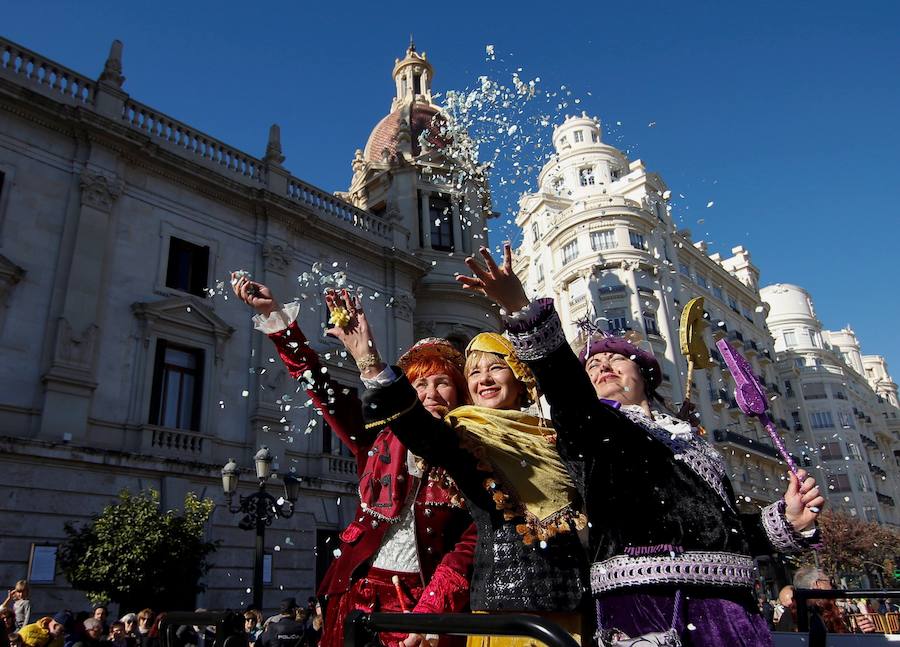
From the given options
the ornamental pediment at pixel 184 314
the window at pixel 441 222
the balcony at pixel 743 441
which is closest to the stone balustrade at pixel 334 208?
the window at pixel 441 222

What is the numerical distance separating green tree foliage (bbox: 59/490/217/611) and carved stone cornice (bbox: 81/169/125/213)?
6559 millimetres

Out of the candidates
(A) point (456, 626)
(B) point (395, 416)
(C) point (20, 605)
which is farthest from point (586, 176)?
(A) point (456, 626)

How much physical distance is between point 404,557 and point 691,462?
1392mm

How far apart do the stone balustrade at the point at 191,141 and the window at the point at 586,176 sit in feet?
98.1

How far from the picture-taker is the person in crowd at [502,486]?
231 cm

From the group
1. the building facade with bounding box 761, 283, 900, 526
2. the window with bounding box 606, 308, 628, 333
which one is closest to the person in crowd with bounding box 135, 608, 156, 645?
the window with bounding box 606, 308, 628, 333

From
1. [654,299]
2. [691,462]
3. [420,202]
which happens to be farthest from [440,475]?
[654,299]

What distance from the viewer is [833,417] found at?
2029 inches

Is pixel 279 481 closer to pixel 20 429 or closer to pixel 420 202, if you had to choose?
pixel 20 429

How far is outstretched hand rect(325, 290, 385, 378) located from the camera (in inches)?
95.9

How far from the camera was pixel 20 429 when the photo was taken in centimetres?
1158

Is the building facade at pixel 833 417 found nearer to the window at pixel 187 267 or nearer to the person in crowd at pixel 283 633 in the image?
the window at pixel 187 267

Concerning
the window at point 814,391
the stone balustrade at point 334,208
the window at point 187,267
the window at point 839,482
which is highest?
the window at point 814,391

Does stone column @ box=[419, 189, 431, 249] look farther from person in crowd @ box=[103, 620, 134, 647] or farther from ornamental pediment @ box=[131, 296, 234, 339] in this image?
person in crowd @ box=[103, 620, 134, 647]
